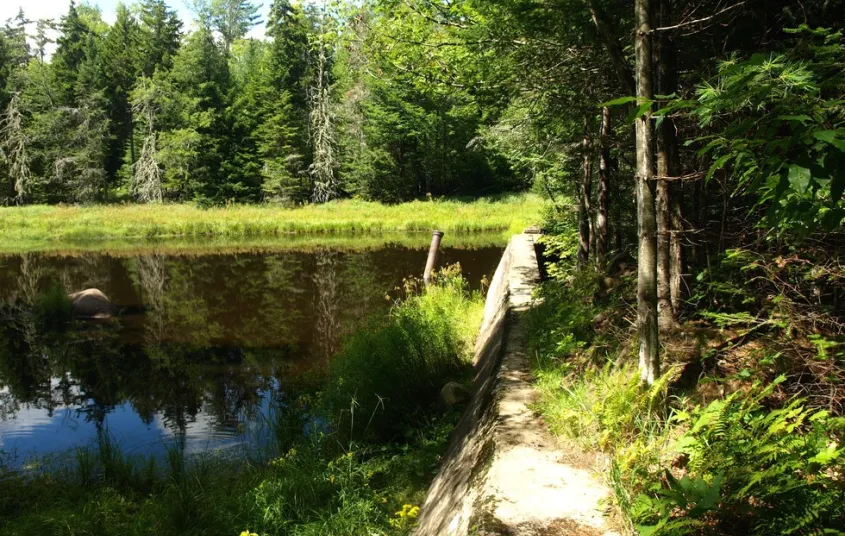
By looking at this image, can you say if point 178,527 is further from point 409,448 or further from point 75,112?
point 75,112

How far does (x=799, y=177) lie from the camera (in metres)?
1.67

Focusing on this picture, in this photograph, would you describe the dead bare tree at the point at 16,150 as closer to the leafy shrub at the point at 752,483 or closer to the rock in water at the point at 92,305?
the rock in water at the point at 92,305

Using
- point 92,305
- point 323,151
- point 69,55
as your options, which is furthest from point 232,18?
point 92,305

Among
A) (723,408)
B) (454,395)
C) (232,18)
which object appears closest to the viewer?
(723,408)

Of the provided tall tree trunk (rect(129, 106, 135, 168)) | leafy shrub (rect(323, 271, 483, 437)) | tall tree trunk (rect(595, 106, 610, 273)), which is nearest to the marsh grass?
leafy shrub (rect(323, 271, 483, 437))

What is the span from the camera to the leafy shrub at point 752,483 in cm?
211

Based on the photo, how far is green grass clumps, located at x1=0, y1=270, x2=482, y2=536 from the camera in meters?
4.49

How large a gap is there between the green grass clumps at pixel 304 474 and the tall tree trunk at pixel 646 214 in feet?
6.28

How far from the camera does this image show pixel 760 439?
2.62 meters

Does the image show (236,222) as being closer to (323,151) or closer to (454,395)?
(323,151)

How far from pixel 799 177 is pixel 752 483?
1229mm

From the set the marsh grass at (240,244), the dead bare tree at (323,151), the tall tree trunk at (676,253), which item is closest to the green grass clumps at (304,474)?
the tall tree trunk at (676,253)

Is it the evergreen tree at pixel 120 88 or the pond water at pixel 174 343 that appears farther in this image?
the evergreen tree at pixel 120 88

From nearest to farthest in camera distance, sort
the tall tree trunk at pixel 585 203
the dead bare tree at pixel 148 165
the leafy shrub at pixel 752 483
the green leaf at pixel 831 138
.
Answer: the green leaf at pixel 831 138
the leafy shrub at pixel 752 483
the tall tree trunk at pixel 585 203
the dead bare tree at pixel 148 165
